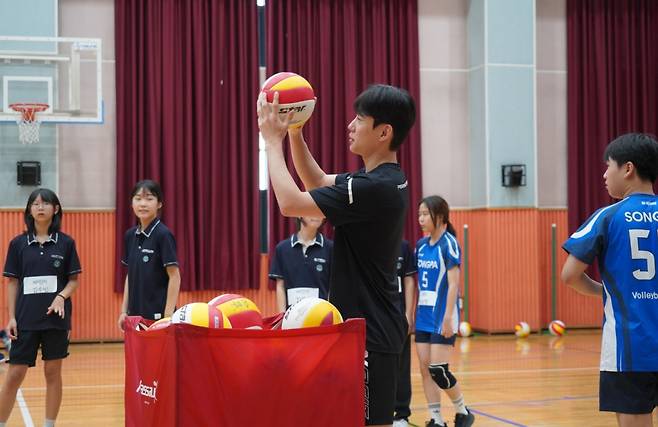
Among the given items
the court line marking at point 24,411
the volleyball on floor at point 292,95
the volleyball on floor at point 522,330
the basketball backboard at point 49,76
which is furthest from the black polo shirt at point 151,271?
the volleyball on floor at point 522,330

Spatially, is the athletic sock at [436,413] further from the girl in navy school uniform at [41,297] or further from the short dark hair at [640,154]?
the short dark hair at [640,154]

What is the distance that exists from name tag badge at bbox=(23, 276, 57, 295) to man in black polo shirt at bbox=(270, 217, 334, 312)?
1.74 meters

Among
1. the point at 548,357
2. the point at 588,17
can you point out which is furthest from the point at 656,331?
the point at 588,17

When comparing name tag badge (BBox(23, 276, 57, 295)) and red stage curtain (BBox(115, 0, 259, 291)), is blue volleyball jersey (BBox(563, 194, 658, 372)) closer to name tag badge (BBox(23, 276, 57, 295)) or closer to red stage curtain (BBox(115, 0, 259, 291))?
name tag badge (BBox(23, 276, 57, 295))

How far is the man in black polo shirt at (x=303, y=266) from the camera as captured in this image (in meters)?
6.46

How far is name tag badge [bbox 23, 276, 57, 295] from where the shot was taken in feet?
18.3

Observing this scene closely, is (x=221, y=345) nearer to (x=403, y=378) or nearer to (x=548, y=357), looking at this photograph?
(x=403, y=378)

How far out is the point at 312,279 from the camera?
21.2 feet

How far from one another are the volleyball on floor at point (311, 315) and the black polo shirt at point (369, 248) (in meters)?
0.19

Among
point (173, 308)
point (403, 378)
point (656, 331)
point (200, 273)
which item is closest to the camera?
point (656, 331)

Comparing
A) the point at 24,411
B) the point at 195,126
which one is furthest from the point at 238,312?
the point at 195,126

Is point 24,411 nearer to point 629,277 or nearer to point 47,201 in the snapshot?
point 47,201

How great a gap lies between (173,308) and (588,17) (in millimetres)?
10456

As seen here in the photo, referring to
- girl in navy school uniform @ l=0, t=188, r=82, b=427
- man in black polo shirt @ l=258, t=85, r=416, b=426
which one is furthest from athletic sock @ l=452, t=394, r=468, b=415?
man in black polo shirt @ l=258, t=85, r=416, b=426
